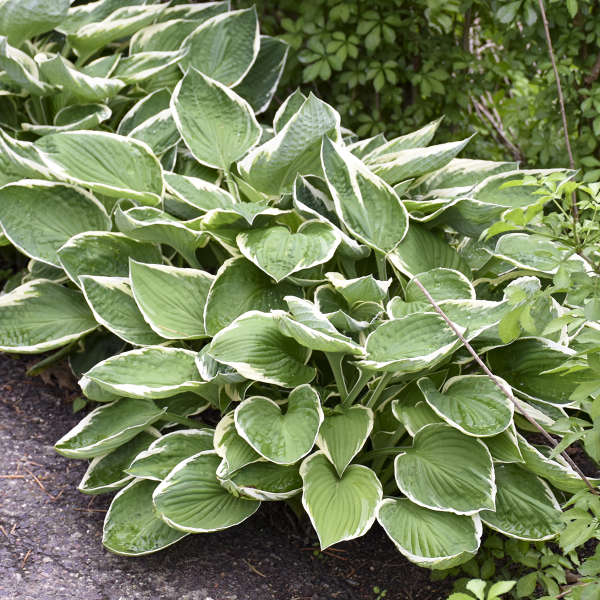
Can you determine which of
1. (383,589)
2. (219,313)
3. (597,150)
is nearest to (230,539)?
(383,589)

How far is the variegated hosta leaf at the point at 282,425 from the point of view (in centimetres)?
190

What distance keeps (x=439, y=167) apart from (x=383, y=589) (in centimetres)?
120

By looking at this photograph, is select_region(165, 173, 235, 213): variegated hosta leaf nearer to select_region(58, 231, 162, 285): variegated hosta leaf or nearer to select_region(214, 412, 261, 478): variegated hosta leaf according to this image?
select_region(58, 231, 162, 285): variegated hosta leaf

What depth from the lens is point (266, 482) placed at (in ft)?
6.66

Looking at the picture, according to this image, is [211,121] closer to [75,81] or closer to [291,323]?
[75,81]

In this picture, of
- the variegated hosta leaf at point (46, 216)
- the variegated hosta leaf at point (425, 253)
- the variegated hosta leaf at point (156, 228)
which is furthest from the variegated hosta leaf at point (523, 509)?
the variegated hosta leaf at point (46, 216)

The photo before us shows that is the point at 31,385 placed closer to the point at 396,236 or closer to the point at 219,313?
the point at 219,313

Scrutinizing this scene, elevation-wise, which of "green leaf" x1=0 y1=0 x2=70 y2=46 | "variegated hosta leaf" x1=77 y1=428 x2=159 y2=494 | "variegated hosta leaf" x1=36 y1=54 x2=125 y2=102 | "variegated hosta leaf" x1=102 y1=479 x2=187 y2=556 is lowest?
"variegated hosta leaf" x1=102 y1=479 x2=187 y2=556

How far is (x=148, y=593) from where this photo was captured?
1.98 meters

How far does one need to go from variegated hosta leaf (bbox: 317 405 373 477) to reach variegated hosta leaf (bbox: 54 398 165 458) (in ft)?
1.44

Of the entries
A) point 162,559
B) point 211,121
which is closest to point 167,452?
point 162,559

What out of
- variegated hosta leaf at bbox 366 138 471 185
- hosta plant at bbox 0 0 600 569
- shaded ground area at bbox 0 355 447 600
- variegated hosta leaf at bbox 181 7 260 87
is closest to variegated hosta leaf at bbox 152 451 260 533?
hosta plant at bbox 0 0 600 569

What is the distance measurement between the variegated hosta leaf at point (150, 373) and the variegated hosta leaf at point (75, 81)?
103 centimetres

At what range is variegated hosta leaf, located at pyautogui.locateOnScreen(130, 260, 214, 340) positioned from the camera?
2152 mm
